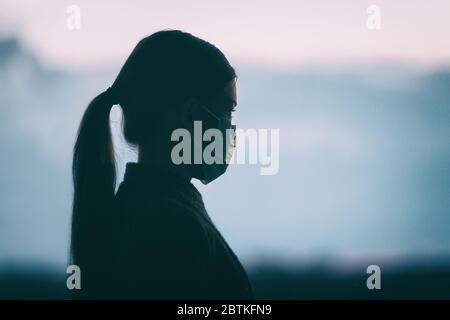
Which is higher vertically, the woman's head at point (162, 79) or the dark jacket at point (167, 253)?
the woman's head at point (162, 79)

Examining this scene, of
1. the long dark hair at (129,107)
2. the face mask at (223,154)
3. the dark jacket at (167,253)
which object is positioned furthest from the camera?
the face mask at (223,154)

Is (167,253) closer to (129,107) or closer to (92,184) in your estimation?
(92,184)

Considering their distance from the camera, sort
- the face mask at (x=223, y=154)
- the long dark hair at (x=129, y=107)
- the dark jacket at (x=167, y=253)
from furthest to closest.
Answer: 1. the face mask at (x=223, y=154)
2. the long dark hair at (x=129, y=107)
3. the dark jacket at (x=167, y=253)

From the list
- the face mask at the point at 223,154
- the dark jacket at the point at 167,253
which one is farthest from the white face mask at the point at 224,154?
the dark jacket at the point at 167,253

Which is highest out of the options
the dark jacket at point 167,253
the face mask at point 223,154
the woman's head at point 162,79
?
the woman's head at point 162,79

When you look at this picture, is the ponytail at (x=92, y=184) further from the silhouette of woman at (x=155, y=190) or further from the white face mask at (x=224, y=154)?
the white face mask at (x=224, y=154)

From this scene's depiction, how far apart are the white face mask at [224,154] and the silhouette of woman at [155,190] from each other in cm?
1

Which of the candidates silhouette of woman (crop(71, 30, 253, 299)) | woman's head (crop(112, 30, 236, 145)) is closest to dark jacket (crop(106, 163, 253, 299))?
silhouette of woman (crop(71, 30, 253, 299))

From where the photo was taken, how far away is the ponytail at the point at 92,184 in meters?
1.22

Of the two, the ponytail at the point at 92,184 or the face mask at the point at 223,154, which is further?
the face mask at the point at 223,154

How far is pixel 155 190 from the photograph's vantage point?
121 centimetres

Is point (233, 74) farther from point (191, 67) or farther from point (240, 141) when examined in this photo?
point (240, 141)

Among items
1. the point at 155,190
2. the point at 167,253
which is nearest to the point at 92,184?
the point at 155,190

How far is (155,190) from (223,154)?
328mm
